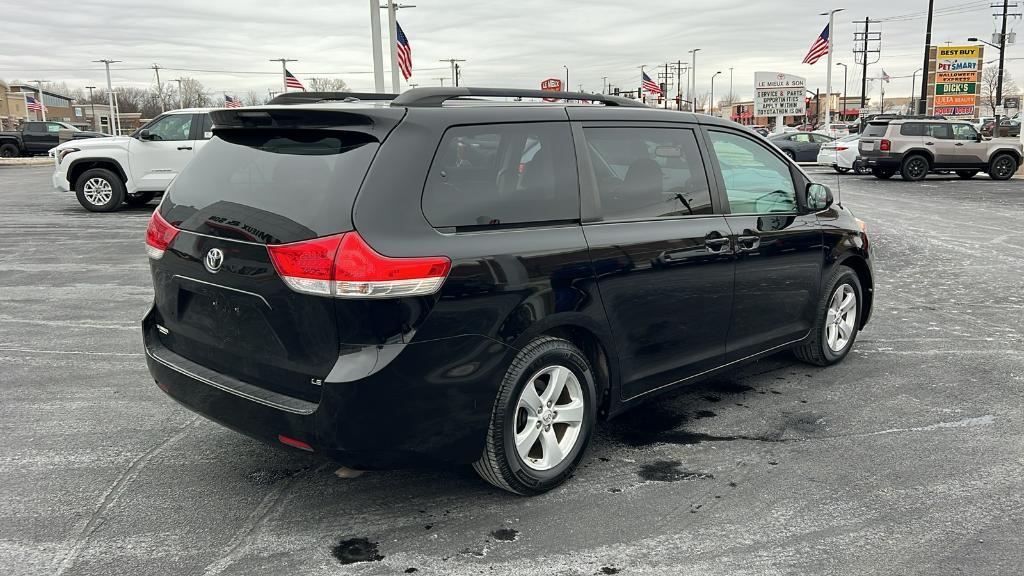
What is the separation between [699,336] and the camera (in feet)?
14.3

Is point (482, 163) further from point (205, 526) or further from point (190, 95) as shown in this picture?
point (190, 95)

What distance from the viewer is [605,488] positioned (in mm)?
3744

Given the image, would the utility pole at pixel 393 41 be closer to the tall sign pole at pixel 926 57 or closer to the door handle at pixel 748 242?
the door handle at pixel 748 242

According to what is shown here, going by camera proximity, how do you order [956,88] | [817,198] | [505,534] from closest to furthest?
[505,534] < [817,198] < [956,88]

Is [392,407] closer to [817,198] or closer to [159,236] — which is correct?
[159,236]

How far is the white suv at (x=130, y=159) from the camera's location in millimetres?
14766

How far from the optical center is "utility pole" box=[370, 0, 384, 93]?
65.1 feet

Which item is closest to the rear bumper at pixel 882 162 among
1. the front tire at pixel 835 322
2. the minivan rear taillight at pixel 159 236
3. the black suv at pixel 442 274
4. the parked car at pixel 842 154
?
the parked car at pixel 842 154

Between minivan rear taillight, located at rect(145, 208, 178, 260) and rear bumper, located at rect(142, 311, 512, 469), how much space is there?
0.68 metres

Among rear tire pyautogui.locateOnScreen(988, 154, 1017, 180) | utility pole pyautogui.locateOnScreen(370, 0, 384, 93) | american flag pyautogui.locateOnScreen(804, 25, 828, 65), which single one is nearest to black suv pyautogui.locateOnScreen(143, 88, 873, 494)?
utility pole pyautogui.locateOnScreen(370, 0, 384, 93)

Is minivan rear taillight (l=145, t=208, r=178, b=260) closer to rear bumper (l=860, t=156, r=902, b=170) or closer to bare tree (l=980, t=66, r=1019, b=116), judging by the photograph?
rear bumper (l=860, t=156, r=902, b=170)

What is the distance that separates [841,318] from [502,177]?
3244 millimetres

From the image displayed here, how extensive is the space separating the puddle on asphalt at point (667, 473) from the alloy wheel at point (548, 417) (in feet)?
1.31

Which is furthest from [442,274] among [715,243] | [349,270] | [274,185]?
[715,243]
